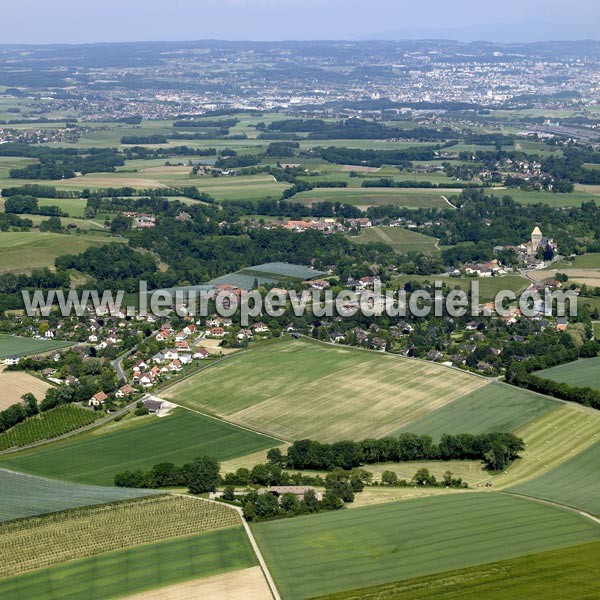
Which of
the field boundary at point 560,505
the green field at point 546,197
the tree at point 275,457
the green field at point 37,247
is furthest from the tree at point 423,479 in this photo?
the green field at point 546,197

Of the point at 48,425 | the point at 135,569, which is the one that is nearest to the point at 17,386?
the point at 48,425

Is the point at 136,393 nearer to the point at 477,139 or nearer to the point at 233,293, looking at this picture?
the point at 233,293

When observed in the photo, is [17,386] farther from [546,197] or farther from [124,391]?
[546,197]

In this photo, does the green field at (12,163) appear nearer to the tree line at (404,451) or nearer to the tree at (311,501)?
the tree line at (404,451)

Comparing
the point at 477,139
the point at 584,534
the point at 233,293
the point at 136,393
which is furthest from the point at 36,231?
the point at 477,139

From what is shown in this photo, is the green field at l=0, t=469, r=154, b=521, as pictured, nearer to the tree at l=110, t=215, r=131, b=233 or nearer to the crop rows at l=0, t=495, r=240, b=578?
the crop rows at l=0, t=495, r=240, b=578
